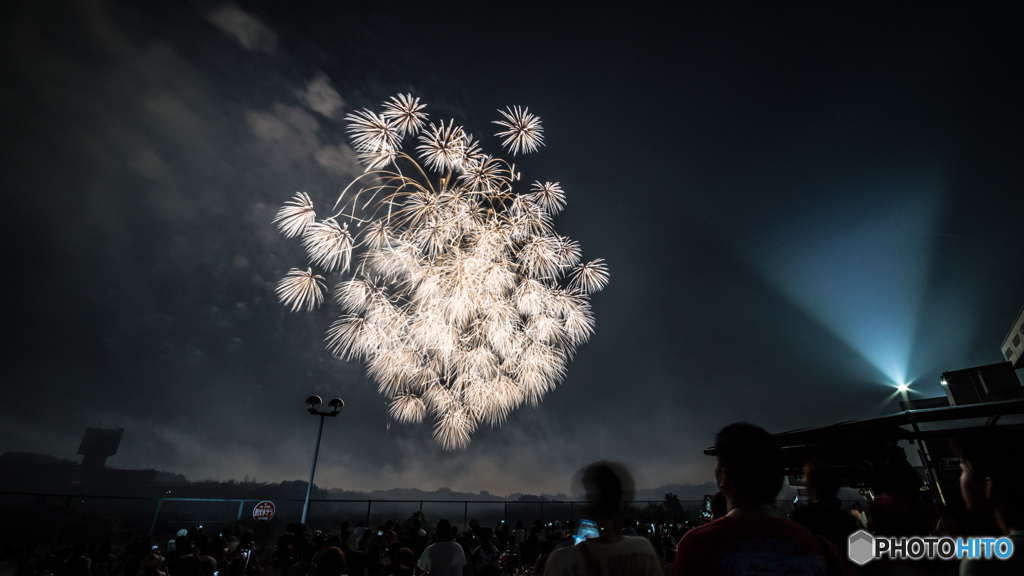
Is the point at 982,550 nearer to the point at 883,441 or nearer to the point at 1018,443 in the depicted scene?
the point at 1018,443

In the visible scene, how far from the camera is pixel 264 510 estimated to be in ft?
37.4

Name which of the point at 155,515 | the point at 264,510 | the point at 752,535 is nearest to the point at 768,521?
the point at 752,535

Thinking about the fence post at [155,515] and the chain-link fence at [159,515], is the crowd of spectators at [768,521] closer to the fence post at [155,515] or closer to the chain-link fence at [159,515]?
the chain-link fence at [159,515]

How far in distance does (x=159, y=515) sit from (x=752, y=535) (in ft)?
58.0

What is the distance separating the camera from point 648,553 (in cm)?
212

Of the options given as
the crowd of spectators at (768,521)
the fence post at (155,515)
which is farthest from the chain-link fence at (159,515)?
the crowd of spectators at (768,521)

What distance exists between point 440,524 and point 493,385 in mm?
8587

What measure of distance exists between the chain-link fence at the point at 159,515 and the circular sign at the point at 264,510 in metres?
0.74

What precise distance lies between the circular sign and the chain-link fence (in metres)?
0.74

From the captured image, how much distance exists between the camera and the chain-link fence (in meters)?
10.8

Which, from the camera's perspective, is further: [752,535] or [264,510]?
[264,510]

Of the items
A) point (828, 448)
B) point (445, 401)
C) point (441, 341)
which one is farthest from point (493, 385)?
point (828, 448)

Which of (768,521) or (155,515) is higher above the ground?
(155,515)

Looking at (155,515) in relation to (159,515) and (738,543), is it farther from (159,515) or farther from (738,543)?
(738,543)
